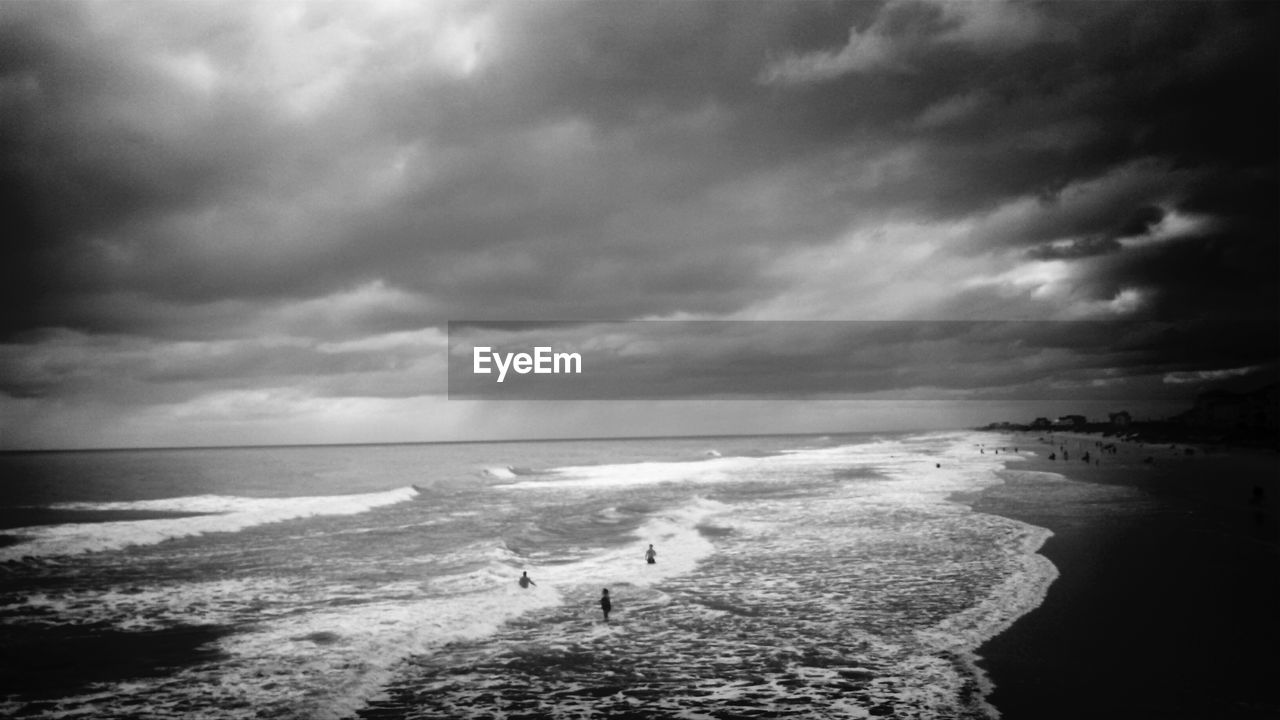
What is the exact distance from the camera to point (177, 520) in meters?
45.0

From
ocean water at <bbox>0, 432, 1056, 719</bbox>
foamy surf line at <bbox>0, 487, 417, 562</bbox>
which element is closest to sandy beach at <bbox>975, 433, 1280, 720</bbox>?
ocean water at <bbox>0, 432, 1056, 719</bbox>

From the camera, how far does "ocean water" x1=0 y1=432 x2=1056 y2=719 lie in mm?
14875

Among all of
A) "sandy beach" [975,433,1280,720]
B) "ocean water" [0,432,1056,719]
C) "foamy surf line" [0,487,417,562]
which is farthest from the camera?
"foamy surf line" [0,487,417,562]

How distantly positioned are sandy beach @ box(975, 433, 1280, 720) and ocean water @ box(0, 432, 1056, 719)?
3.49ft

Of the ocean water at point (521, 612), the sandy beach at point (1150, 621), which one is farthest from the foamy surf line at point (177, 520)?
the sandy beach at point (1150, 621)

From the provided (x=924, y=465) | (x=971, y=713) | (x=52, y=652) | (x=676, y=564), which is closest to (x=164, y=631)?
(x=52, y=652)

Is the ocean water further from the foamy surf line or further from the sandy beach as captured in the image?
the sandy beach

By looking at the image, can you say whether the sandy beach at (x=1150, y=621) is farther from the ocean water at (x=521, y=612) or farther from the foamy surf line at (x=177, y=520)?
the foamy surf line at (x=177, y=520)

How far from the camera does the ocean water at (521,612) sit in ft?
48.8

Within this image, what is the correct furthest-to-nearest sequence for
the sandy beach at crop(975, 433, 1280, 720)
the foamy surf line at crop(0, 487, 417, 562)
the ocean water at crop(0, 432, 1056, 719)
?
1. the foamy surf line at crop(0, 487, 417, 562)
2. the ocean water at crop(0, 432, 1056, 719)
3. the sandy beach at crop(975, 433, 1280, 720)

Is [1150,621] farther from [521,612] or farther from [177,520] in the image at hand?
[177,520]

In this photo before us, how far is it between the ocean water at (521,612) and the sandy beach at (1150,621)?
1.06m

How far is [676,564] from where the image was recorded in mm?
28188

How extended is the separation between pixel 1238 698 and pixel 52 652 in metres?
28.2
